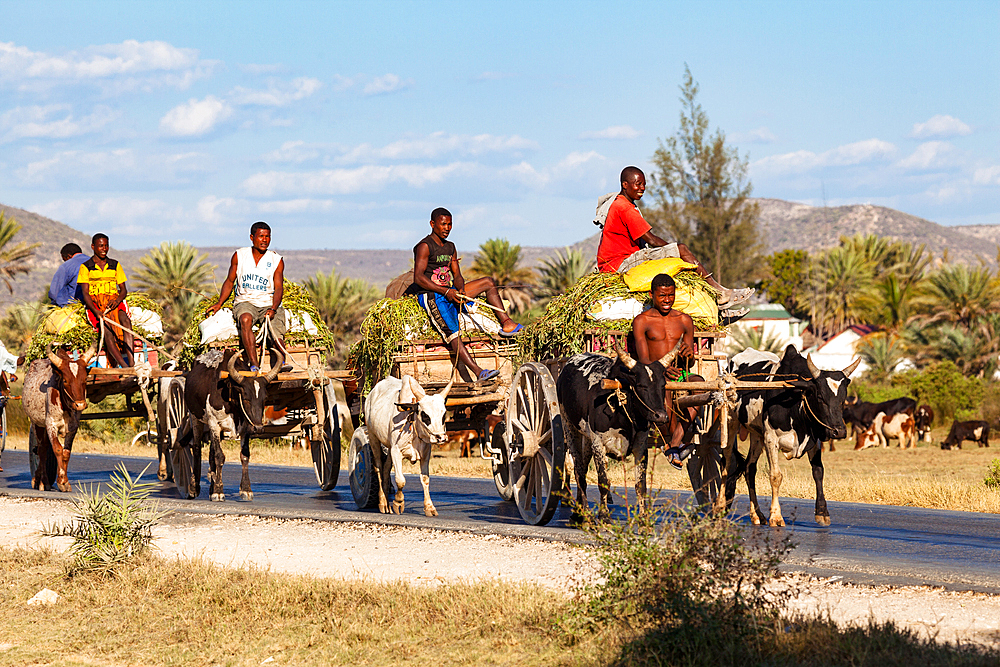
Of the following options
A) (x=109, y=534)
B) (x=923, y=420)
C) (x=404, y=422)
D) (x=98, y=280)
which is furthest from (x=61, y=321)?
(x=923, y=420)

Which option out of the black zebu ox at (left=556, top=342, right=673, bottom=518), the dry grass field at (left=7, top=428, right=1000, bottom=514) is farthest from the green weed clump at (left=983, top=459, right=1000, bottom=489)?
the black zebu ox at (left=556, top=342, right=673, bottom=518)

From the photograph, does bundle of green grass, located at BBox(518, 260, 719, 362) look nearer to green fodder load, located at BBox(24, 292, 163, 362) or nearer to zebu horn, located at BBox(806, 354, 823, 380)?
zebu horn, located at BBox(806, 354, 823, 380)

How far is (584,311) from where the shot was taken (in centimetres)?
1304

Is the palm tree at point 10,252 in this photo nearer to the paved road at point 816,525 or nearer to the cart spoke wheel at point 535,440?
the paved road at point 816,525

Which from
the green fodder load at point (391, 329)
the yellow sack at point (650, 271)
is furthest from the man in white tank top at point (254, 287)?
the yellow sack at point (650, 271)

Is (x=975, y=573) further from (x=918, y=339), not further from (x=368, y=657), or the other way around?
(x=918, y=339)

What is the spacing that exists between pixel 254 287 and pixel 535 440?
509cm

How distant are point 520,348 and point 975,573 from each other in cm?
599

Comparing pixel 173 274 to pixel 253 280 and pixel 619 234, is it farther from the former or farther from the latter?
pixel 619 234

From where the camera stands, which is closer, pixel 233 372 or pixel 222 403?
pixel 233 372

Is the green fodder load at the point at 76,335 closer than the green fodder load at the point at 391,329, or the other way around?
the green fodder load at the point at 391,329

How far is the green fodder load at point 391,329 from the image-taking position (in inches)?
583

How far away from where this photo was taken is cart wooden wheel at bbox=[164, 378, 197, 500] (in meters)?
18.1

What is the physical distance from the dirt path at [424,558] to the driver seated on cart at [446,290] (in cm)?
260
